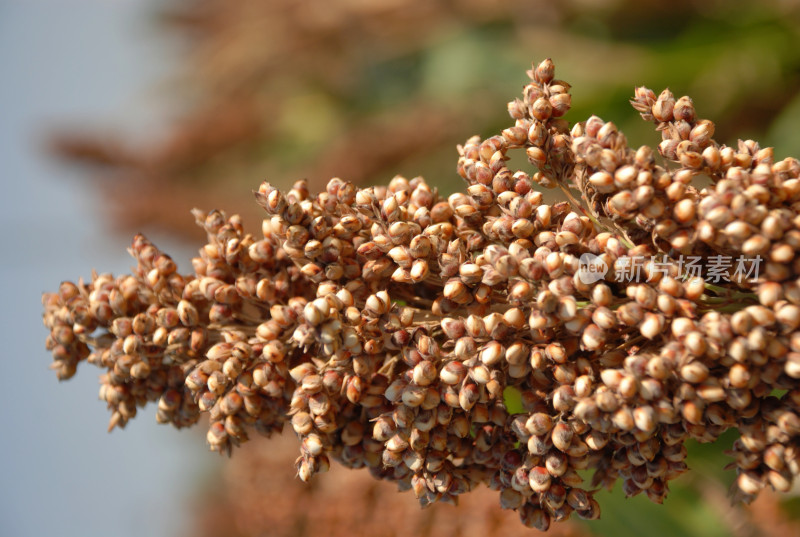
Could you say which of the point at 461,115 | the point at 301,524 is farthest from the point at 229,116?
the point at 301,524

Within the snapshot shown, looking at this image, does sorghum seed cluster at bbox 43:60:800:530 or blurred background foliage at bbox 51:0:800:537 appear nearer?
sorghum seed cluster at bbox 43:60:800:530

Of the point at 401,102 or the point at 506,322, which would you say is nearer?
the point at 506,322

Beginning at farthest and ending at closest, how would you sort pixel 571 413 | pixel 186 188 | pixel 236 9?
pixel 236 9, pixel 186 188, pixel 571 413

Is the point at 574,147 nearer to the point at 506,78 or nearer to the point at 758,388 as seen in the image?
the point at 758,388

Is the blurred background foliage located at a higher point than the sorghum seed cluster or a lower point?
higher

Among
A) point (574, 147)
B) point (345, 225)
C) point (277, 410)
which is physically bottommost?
point (277, 410)
